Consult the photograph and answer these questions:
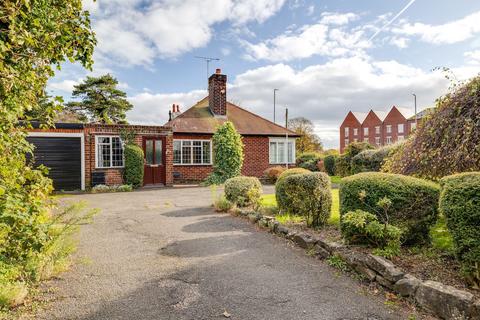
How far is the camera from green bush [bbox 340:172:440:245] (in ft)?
15.0

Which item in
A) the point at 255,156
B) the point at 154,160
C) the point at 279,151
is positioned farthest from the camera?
the point at 279,151

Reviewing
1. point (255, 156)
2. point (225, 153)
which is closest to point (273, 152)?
point (255, 156)

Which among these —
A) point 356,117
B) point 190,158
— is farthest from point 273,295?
point 356,117

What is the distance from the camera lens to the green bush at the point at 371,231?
4.24 metres

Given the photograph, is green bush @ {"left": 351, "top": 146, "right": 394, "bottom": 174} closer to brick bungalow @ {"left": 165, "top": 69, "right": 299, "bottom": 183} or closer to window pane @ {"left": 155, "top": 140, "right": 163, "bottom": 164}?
brick bungalow @ {"left": 165, "top": 69, "right": 299, "bottom": 183}

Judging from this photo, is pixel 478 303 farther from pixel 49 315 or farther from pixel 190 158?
pixel 190 158

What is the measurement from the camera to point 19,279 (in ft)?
12.8

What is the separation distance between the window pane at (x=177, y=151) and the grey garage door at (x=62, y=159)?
5.12m

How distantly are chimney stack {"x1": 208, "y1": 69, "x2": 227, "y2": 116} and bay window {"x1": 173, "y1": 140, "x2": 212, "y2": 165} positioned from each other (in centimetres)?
307

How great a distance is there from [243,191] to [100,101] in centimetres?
2851

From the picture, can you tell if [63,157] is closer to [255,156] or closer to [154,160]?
[154,160]

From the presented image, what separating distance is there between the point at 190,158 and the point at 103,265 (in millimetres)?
13674

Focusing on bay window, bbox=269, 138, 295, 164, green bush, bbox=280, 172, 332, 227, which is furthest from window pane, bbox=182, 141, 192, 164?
green bush, bbox=280, 172, 332, 227

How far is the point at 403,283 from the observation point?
3574 mm
